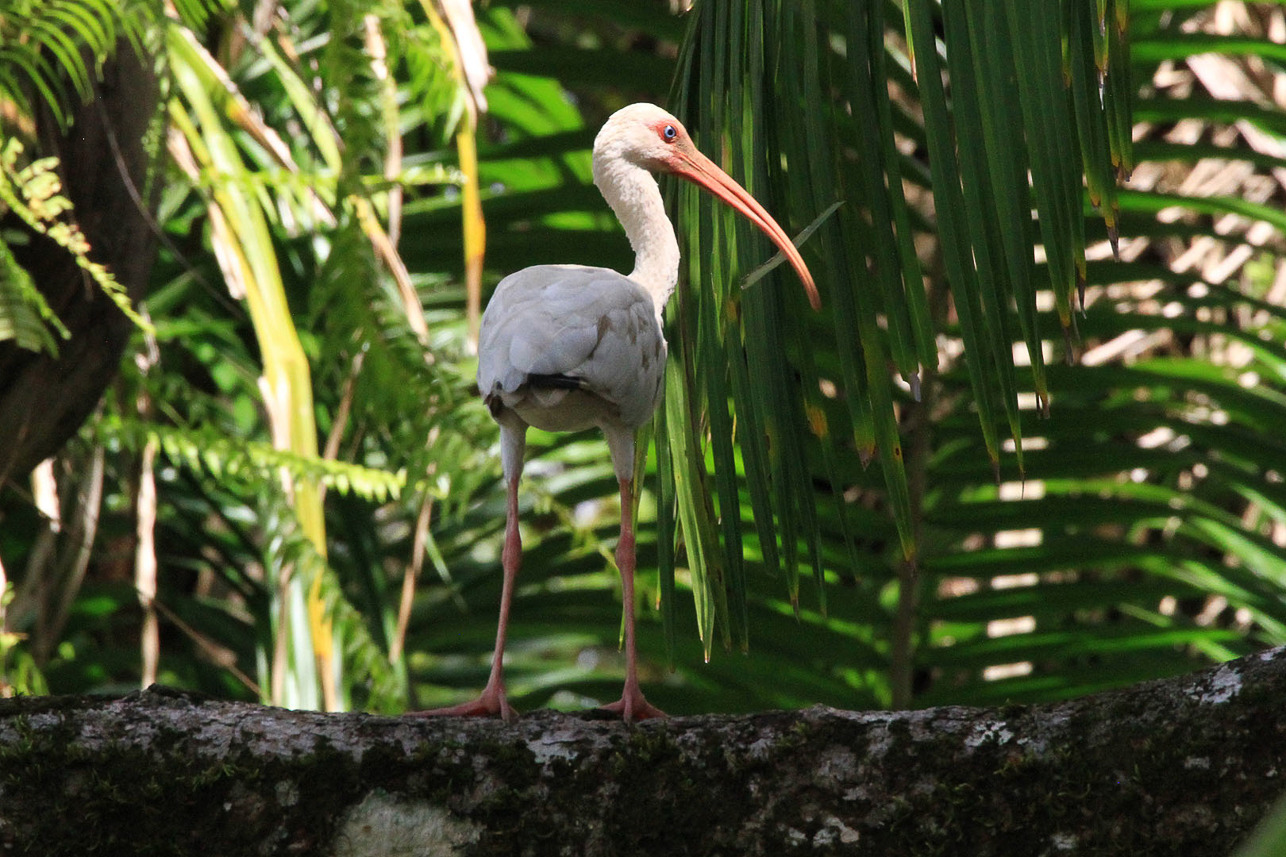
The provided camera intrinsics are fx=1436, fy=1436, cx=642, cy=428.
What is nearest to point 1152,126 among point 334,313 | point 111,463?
point 334,313

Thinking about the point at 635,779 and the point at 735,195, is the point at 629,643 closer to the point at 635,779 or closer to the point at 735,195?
the point at 635,779

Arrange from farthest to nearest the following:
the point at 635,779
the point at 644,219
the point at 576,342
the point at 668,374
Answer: the point at 644,219 < the point at 668,374 < the point at 576,342 < the point at 635,779

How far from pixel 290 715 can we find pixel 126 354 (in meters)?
2.80

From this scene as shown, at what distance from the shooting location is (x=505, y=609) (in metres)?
3.07

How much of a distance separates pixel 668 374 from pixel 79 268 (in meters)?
1.95

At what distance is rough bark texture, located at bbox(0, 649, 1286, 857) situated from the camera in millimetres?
1979

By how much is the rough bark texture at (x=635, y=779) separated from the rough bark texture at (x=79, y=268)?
185 cm

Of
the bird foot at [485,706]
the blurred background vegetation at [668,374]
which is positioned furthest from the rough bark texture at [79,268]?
the bird foot at [485,706]

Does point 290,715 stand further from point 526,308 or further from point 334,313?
point 334,313

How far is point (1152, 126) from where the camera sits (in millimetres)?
5984

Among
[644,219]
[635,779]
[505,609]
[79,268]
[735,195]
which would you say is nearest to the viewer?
[635,779]

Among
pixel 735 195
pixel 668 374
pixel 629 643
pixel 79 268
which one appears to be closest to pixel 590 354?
pixel 668 374

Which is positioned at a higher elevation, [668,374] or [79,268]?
[79,268]

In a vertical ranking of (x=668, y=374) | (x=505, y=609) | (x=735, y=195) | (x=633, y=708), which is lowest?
(x=633, y=708)
